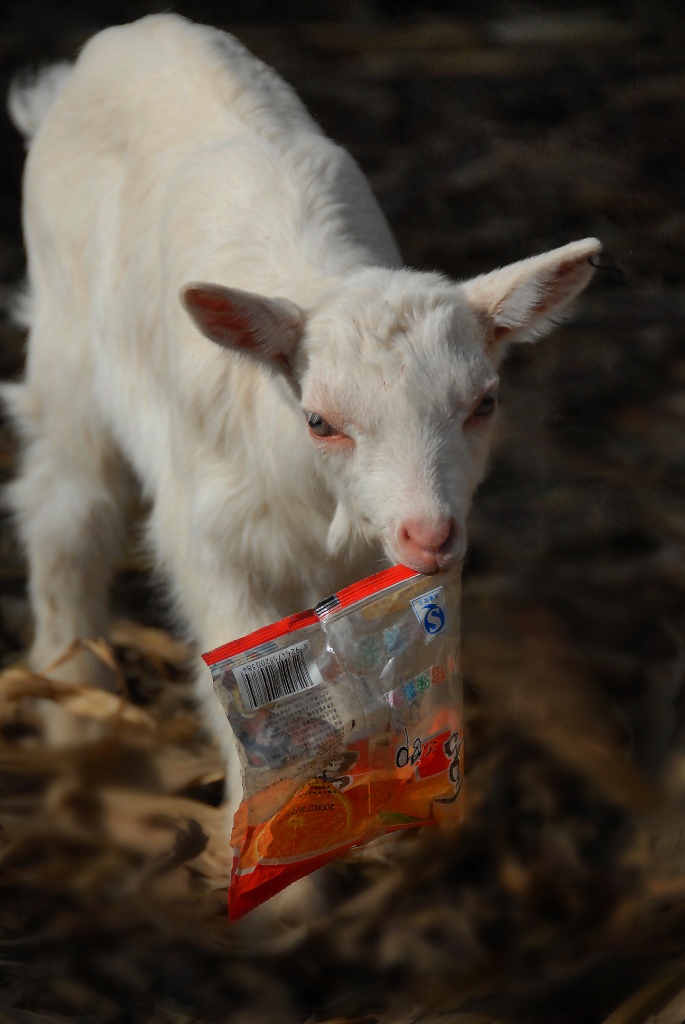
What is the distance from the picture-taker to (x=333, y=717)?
1.73 metres

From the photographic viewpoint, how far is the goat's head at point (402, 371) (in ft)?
5.29

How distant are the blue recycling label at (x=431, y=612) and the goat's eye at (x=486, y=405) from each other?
0.98 feet

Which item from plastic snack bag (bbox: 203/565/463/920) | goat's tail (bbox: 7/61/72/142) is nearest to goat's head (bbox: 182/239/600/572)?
plastic snack bag (bbox: 203/565/463/920)

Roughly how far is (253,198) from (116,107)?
57 cm

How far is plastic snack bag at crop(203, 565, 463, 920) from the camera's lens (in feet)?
5.57

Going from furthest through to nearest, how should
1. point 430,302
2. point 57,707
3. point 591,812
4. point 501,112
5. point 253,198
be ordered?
point 501,112 → point 57,707 → point 591,812 → point 253,198 → point 430,302

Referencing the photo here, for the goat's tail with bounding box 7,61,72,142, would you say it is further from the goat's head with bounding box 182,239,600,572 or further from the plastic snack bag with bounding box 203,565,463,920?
the plastic snack bag with bounding box 203,565,463,920

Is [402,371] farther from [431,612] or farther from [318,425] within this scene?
[431,612]

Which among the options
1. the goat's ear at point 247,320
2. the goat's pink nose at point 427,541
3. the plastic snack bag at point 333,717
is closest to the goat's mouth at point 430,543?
the goat's pink nose at point 427,541

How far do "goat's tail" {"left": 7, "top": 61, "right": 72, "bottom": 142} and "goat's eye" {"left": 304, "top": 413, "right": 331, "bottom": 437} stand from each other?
163cm

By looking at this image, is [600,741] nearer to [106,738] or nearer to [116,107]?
[106,738]

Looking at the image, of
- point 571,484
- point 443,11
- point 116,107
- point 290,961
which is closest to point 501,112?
point 443,11

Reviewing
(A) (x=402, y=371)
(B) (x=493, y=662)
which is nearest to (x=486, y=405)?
(A) (x=402, y=371)

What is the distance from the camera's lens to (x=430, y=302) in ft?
5.65
